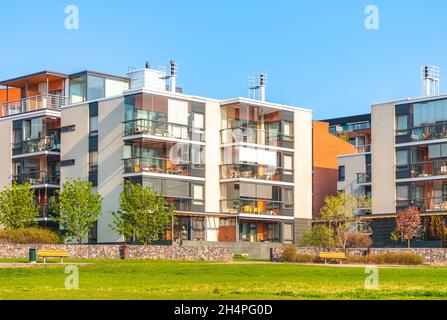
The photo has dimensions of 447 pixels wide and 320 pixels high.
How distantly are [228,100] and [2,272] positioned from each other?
3918 centimetres

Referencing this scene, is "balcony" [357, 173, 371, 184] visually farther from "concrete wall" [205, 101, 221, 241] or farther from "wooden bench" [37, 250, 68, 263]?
"wooden bench" [37, 250, 68, 263]

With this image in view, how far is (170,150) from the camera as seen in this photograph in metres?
70.3

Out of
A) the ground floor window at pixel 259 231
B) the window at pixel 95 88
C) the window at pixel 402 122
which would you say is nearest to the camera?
the window at pixel 402 122

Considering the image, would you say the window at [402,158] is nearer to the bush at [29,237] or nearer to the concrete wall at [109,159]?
the concrete wall at [109,159]

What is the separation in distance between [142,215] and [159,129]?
914 centimetres

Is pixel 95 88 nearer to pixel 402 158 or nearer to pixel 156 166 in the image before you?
pixel 156 166

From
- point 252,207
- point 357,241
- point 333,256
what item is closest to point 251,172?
point 252,207

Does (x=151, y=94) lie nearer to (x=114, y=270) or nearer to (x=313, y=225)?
(x=313, y=225)

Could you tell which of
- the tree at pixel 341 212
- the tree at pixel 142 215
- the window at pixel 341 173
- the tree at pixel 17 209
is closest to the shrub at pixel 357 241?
the tree at pixel 341 212

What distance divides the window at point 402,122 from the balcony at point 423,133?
1.08 feet

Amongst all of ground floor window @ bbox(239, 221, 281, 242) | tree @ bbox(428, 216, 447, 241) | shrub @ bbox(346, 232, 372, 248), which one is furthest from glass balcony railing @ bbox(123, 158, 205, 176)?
tree @ bbox(428, 216, 447, 241)

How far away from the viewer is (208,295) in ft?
79.3

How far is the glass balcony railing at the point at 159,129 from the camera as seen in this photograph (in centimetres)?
6788
